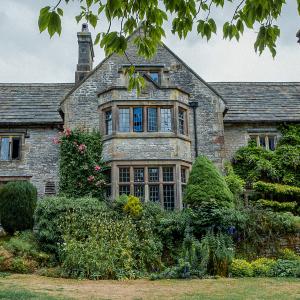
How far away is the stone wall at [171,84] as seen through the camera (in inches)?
766

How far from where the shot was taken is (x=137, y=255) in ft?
44.7

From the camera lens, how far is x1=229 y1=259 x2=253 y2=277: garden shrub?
12.6 meters

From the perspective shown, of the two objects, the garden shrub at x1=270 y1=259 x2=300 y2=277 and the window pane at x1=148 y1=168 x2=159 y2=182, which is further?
the window pane at x1=148 y1=168 x2=159 y2=182

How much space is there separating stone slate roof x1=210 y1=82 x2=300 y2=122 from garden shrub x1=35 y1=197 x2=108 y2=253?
8856 mm

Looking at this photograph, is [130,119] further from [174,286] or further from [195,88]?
[174,286]

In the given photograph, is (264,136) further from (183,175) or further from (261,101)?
(183,175)

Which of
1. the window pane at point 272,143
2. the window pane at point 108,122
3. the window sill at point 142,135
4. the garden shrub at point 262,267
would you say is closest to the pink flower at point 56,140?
the window pane at point 108,122

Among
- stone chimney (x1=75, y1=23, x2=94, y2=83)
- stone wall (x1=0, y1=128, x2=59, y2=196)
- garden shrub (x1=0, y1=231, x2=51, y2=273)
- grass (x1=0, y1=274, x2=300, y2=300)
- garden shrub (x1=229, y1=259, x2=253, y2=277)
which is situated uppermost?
stone chimney (x1=75, y1=23, x2=94, y2=83)

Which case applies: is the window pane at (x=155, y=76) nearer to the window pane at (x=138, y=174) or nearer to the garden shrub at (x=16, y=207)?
the window pane at (x=138, y=174)

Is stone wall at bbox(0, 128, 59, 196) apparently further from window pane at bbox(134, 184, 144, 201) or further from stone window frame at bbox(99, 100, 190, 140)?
window pane at bbox(134, 184, 144, 201)

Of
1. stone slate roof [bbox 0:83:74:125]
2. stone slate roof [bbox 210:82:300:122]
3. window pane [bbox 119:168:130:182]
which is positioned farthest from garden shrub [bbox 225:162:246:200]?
stone slate roof [bbox 0:83:74:125]

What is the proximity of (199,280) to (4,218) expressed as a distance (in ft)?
27.9

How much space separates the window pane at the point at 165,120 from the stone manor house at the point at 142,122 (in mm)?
42

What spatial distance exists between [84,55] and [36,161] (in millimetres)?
6443
